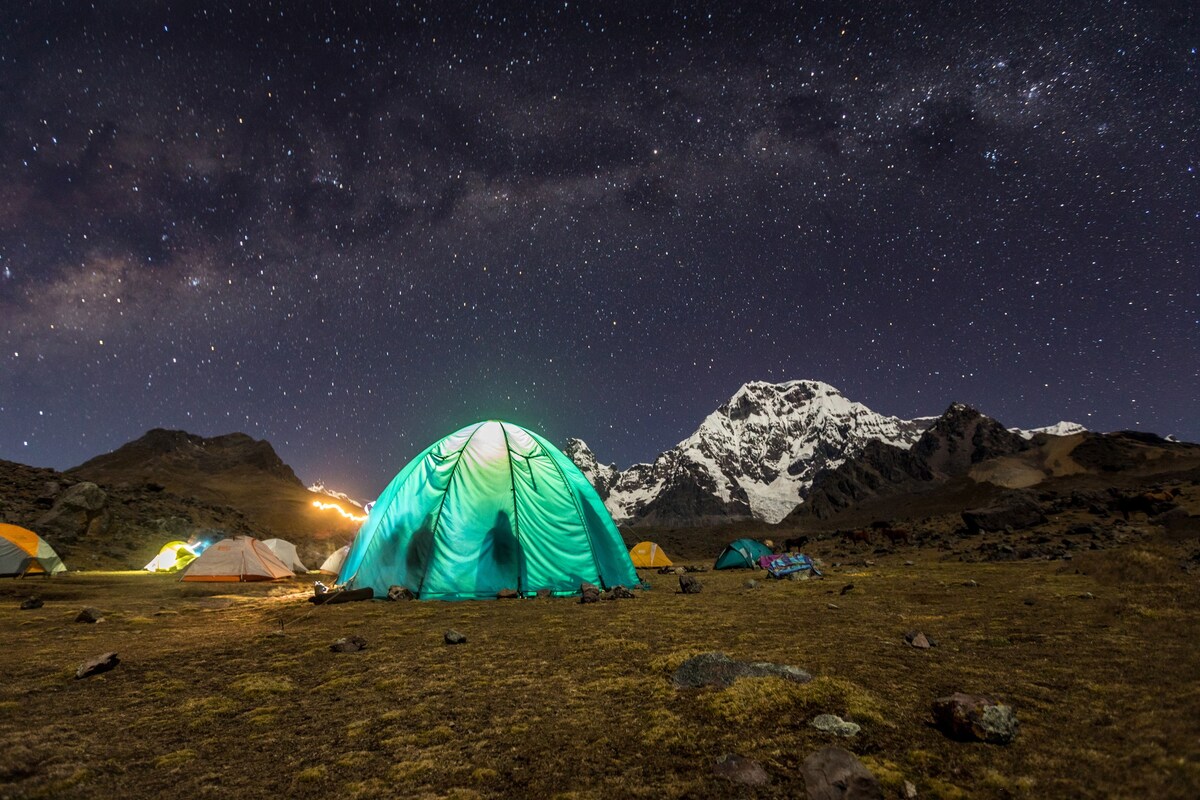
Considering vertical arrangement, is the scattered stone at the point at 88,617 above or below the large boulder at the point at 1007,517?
above

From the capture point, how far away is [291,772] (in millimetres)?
3562

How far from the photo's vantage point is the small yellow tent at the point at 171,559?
29.7 m

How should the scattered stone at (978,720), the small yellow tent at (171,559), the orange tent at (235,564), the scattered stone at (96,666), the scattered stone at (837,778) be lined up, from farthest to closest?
the small yellow tent at (171,559) → the orange tent at (235,564) → the scattered stone at (96,666) → the scattered stone at (978,720) → the scattered stone at (837,778)

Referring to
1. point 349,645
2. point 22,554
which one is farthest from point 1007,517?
point 22,554

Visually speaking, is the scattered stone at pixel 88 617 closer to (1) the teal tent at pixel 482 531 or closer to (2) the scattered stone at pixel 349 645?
(1) the teal tent at pixel 482 531

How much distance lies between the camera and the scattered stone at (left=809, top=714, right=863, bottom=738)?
12.6ft

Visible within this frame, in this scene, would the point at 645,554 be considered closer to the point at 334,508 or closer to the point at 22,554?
the point at 22,554

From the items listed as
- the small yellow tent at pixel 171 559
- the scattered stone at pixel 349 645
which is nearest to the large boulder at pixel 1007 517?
the scattered stone at pixel 349 645

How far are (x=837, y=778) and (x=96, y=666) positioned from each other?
7.89 m

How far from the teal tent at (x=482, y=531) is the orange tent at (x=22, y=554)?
1716 cm

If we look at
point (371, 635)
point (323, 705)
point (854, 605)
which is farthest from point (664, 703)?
point (854, 605)

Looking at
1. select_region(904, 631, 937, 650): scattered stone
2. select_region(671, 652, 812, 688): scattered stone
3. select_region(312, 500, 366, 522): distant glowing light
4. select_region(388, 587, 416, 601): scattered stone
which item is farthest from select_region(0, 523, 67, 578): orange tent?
select_region(312, 500, 366, 522): distant glowing light

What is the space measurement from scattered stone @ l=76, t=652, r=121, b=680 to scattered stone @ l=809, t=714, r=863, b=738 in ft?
25.6

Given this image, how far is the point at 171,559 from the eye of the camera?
99.7 ft
